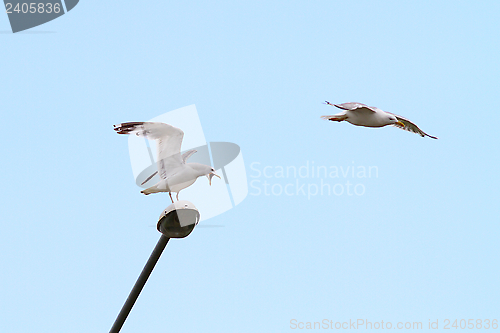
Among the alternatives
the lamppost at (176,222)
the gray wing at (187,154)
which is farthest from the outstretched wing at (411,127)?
the lamppost at (176,222)

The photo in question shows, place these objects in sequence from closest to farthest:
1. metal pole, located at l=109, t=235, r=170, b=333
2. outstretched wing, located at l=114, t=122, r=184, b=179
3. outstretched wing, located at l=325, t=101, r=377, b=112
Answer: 1. metal pole, located at l=109, t=235, r=170, b=333
2. outstretched wing, located at l=114, t=122, r=184, b=179
3. outstretched wing, located at l=325, t=101, r=377, b=112

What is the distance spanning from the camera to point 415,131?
914 cm

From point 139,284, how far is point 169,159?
4.95 ft

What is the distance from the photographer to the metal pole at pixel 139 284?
516 centimetres

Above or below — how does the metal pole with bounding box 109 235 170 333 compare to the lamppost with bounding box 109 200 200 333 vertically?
below

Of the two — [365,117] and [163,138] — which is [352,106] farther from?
[163,138]

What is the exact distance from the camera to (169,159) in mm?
6312

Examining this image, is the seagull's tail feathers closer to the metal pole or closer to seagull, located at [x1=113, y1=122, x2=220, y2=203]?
seagull, located at [x1=113, y1=122, x2=220, y2=203]

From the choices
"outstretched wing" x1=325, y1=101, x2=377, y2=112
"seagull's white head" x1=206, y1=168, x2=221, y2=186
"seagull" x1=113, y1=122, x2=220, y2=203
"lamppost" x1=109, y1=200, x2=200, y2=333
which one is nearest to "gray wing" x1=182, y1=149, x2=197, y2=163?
"seagull" x1=113, y1=122, x2=220, y2=203

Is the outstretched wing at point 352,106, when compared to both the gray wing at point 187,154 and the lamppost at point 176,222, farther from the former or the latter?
the lamppost at point 176,222

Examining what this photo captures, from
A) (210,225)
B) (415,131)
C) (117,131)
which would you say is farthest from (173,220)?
(415,131)

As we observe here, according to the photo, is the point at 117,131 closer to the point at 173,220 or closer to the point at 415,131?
the point at 173,220

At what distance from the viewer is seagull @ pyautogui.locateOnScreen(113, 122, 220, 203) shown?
5.96m

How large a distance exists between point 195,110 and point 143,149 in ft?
2.28
